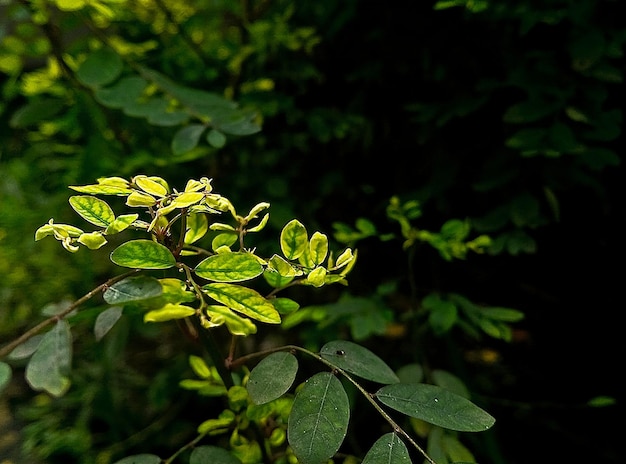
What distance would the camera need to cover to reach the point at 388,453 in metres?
0.42

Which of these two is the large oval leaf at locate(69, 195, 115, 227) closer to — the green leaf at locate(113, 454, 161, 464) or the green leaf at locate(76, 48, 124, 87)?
the green leaf at locate(113, 454, 161, 464)

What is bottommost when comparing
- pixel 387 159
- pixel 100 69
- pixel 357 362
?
pixel 387 159

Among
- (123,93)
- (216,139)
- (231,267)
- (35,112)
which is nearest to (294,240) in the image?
(231,267)

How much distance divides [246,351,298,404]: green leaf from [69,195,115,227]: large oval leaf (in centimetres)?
19

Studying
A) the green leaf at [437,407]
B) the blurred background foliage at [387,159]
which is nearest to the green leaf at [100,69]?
the blurred background foliage at [387,159]

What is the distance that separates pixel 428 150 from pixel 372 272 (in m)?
0.31

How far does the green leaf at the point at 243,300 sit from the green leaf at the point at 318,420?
8 cm

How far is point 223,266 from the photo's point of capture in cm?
43

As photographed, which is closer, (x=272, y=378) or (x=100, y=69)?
(x=272, y=378)

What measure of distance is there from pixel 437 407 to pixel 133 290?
278 millimetres

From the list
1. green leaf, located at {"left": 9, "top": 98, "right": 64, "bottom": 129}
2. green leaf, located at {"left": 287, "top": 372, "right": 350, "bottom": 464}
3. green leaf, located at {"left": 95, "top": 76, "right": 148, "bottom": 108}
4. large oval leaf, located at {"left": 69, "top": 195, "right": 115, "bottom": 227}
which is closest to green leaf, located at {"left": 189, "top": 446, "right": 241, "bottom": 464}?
green leaf, located at {"left": 287, "top": 372, "right": 350, "bottom": 464}

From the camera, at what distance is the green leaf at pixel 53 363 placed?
358mm

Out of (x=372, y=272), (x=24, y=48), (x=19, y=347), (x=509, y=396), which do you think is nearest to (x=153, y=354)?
(x=372, y=272)

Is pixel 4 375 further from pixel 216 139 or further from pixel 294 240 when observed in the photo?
pixel 216 139
